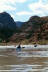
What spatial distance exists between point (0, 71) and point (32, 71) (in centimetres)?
183

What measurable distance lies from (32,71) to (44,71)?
689mm

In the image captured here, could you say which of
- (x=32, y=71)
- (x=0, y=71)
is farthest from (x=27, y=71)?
(x=0, y=71)

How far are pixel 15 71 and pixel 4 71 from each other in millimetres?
639

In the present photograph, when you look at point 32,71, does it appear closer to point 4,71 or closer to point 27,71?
point 27,71

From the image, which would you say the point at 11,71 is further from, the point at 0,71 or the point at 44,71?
the point at 44,71

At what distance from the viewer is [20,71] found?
55.2 ft

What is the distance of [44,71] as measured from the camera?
16750mm

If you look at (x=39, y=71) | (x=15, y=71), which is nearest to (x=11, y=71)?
(x=15, y=71)

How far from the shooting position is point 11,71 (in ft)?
55.3

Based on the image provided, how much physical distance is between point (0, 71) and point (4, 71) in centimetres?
23

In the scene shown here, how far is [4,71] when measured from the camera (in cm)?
1675

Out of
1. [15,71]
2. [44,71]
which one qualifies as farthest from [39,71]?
[15,71]

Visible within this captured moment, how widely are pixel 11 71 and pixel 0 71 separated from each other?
0.64 meters

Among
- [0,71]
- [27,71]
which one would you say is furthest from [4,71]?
[27,71]
